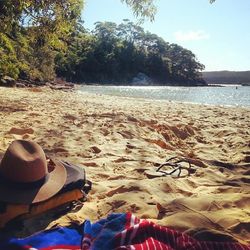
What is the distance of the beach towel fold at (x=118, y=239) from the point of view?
1884 millimetres

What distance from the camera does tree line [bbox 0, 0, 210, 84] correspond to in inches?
330

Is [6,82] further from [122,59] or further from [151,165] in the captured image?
[122,59]

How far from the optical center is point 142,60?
258ft

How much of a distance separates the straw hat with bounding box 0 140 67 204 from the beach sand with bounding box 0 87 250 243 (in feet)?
0.78

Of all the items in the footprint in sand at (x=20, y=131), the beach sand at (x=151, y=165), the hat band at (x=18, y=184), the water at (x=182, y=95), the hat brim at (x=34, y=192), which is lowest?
the water at (x=182, y=95)

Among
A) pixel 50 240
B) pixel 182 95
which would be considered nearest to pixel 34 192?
pixel 50 240

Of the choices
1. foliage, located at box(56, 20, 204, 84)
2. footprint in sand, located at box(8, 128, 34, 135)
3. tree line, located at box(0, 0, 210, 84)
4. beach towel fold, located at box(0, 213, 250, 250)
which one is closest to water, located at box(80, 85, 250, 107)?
tree line, located at box(0, 0, 210, 84)

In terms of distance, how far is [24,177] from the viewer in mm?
2299

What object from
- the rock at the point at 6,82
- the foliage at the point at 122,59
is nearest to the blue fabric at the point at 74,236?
the rock at the point at 6,82

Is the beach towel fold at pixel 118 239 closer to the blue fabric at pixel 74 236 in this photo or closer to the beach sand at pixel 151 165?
the blue fabric at pixel 74 236

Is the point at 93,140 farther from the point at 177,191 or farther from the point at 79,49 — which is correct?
the point at 79,49

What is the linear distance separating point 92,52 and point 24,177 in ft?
233

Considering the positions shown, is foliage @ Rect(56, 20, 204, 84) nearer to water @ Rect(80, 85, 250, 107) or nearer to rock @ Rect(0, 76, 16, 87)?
water @ Rect(80, 85, 250, 107)

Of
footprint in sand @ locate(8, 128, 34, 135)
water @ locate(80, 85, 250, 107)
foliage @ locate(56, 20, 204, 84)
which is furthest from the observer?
foliage @ locate(56, 20, 204, 84)
